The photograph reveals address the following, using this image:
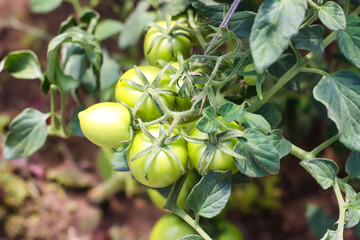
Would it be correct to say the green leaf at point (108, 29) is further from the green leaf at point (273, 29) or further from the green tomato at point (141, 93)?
the green leaf at point (273, 29)

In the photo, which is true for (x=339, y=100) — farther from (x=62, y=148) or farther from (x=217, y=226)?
(x=62, y=148)

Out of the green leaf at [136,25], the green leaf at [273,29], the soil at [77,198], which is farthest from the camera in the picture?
the soil at [77,198]

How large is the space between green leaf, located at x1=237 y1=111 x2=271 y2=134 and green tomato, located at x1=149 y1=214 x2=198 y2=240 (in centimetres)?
28

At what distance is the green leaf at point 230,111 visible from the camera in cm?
49

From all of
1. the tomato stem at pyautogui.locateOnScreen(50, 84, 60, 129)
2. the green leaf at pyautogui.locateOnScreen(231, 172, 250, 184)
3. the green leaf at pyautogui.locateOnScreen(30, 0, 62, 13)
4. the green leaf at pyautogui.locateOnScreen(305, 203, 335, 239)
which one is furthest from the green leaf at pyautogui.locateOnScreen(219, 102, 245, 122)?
the green leaf at pyautogui.locateOnScreen(30, 0, 62, 13)

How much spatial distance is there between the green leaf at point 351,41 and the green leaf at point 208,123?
236mm

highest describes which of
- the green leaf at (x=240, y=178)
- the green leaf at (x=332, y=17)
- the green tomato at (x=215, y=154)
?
the green leaf at (x=332, y=17)

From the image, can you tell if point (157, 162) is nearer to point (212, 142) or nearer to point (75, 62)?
point (212, 142)

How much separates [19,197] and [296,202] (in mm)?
1178

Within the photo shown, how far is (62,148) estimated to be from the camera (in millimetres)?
1605

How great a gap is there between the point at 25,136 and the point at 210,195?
0.46 meters

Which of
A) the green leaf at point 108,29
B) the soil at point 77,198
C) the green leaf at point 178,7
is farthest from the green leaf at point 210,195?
the soil at point 77,198

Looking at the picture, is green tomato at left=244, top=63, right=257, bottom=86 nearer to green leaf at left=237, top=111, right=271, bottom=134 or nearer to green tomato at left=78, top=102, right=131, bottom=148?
green leaf at left=237, top=111, right=271, bottom=134

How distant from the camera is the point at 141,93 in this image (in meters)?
0.54
